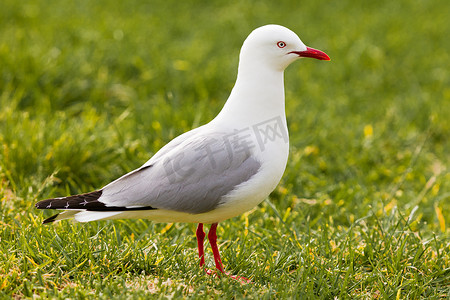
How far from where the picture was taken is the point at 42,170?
14.4 ft

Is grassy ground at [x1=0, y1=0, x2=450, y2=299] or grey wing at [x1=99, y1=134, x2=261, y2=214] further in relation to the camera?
grassy ground at [x1=0, y1=0, x2=450, y2=299]

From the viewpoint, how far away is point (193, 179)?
3.10m

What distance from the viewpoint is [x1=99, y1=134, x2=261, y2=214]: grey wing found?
3.07m

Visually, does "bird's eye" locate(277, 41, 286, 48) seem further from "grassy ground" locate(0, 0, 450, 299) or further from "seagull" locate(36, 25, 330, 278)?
"grassy ground" locate(0, 0, 450, 299)

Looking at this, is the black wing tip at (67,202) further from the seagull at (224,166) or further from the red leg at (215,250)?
the red leg at (215,250)

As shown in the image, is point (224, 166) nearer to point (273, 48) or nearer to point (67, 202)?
point (273, 48)

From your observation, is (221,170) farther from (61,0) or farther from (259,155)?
(61,0)

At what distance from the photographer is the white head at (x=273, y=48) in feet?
10.6

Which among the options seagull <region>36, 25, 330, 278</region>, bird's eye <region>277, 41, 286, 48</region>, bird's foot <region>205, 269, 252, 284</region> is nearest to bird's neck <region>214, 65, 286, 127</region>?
seagull <region>36, 25, 330, 278</region>

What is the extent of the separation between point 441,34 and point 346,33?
5.04ft

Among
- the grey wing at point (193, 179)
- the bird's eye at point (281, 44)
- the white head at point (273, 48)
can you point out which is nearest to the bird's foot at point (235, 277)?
the grey wing at point (193, 179)

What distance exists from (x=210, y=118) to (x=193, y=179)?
222cm

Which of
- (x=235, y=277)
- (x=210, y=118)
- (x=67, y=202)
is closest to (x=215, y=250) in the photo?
(x=235, y=277)

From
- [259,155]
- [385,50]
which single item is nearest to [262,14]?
[385,50]
